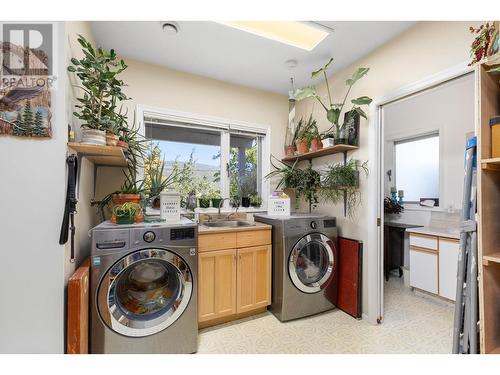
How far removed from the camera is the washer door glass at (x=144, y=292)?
1.44 meters

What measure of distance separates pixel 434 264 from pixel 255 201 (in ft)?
7.22

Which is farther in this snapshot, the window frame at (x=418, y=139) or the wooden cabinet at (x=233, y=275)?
the window frame at (x=418, y=139)

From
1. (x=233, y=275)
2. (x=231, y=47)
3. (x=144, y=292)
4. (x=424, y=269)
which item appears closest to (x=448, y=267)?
(x=424, y=269)

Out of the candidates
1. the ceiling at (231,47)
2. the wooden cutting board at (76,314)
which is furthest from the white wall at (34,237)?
the ceiling at (231,47)

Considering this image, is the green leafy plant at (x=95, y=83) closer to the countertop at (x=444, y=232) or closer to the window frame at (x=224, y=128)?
the window frame at (x=224, y=128)

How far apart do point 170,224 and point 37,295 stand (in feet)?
2.56

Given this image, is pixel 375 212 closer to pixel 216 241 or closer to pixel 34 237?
pixel 216 241

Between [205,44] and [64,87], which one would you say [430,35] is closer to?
[205,44]

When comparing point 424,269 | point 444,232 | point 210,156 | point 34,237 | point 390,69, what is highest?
point 390,69

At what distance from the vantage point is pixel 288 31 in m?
Answer: 1.88

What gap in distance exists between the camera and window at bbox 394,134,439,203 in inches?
125

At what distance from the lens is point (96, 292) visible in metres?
1.40

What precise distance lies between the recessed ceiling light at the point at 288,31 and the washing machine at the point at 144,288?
168 centimetres
